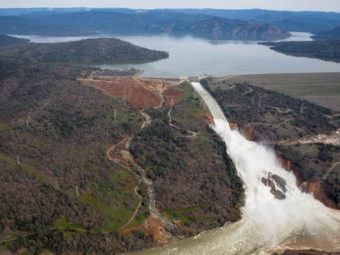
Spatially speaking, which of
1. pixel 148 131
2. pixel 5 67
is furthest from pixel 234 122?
pixel 5 67

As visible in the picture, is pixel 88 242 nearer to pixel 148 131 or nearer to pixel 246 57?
pixel 148 131

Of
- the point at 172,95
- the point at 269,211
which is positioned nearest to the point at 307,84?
the point at 172,95

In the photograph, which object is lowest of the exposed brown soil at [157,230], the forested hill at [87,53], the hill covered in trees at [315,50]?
the exposed brown soil at [157,230]

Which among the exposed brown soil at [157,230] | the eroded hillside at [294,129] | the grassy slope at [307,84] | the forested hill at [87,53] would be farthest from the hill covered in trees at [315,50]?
the exposed brown soil at [157,230]

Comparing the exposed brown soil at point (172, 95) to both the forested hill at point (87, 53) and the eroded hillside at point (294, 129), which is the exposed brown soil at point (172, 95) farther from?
the forested hill at point (87, 53)

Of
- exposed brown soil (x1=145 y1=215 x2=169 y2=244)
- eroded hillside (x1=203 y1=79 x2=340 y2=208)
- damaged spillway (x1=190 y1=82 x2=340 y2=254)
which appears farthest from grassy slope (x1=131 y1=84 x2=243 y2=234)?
eroded hillside (x1=203 y1=79 x2=340 y2=208)

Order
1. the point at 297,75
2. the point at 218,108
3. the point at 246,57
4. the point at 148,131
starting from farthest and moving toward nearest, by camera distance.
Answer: the point at 246,57
the point at 297,75
the point at 218,108
the point at 148,131
